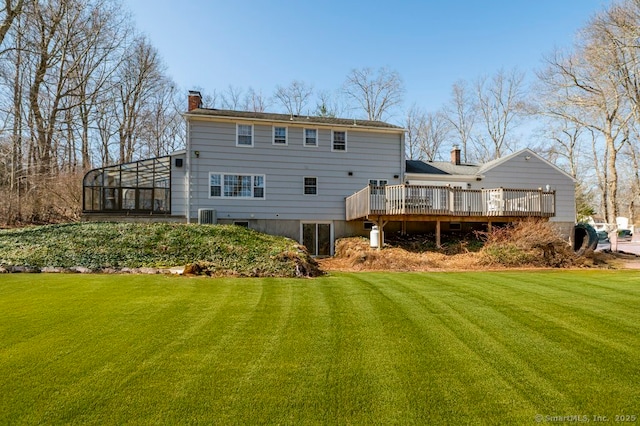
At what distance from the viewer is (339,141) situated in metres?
16.5

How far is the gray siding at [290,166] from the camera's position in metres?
15.1

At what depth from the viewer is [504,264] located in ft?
39.0

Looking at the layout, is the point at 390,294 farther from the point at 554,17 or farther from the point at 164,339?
the point at 554,17

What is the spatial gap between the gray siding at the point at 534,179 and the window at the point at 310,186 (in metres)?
9.66

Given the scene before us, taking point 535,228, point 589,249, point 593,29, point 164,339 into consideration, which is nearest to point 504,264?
point 535,228

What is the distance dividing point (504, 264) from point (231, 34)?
47.4 ft

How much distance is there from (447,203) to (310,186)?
6.45 meters

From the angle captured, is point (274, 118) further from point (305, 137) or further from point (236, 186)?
point (236, 186)

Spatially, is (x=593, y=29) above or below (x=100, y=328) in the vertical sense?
above

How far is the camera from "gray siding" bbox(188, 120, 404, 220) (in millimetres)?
15070

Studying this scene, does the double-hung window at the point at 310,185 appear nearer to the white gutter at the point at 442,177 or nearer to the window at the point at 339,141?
the window at the point at 339,141

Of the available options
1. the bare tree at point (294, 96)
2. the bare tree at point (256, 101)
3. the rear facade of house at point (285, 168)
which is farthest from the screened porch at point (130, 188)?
the bare tree at point (294, 96)

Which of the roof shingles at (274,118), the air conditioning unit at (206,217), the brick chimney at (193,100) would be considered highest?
the brick chimney at (193,100)

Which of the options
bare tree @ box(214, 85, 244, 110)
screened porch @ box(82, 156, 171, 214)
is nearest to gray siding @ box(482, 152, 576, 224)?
screened porch @ box(82, 156, 171, 214)
